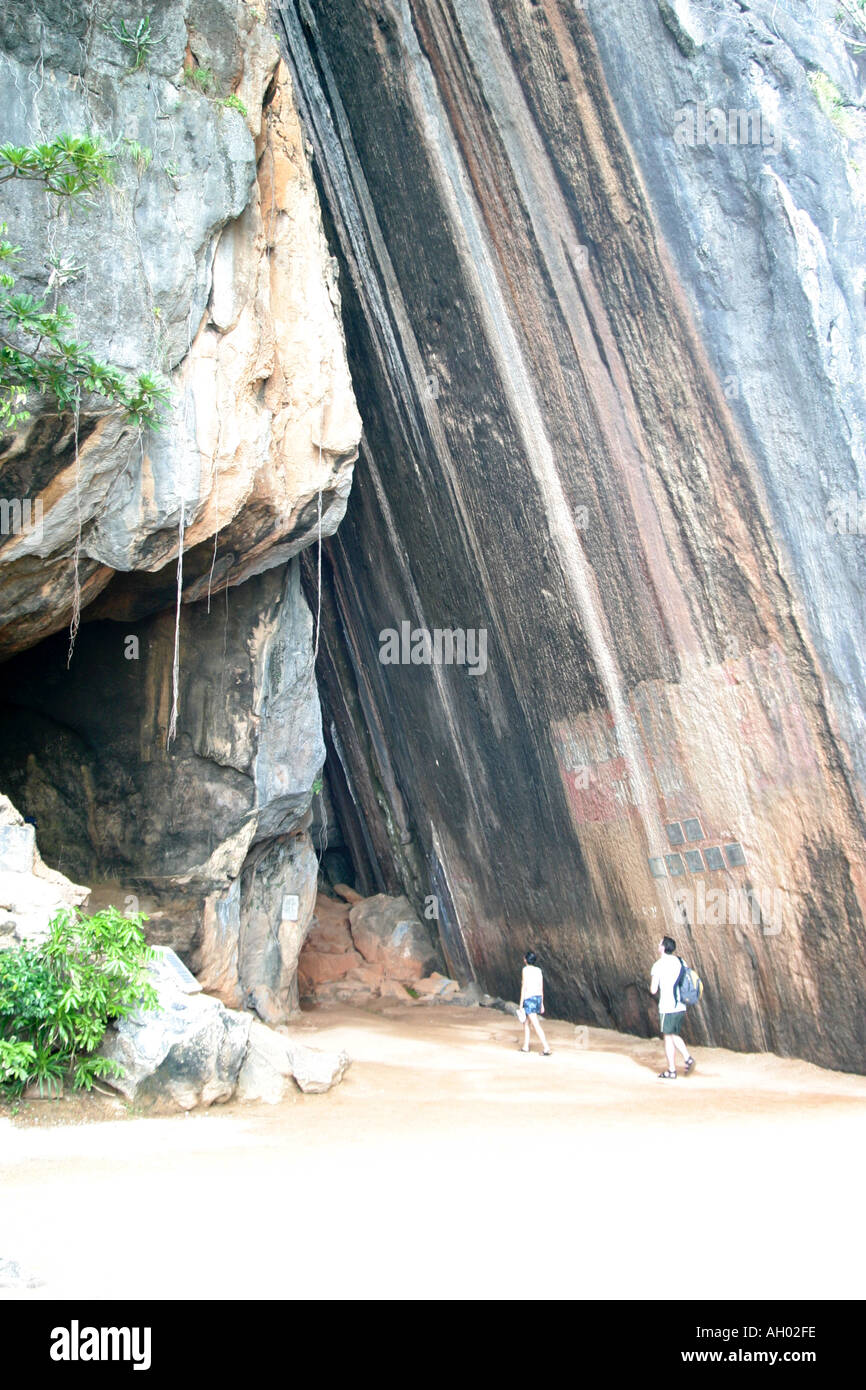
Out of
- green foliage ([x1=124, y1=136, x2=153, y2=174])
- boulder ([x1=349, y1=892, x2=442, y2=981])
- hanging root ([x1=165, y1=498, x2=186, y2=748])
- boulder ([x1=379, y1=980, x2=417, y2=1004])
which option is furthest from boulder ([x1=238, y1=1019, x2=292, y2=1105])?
boulder ([x1=349, y1=892, x2=442, y2=981])

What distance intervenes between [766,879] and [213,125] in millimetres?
8117

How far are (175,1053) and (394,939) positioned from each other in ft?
28.4

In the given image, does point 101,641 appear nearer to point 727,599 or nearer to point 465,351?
point 465,351

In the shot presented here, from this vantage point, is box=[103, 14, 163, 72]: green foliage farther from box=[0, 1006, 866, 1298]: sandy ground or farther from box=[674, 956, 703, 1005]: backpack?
box=[674, 956, 703, 1005]: backpack

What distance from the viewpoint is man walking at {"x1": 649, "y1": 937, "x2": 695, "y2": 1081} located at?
26.9 feet

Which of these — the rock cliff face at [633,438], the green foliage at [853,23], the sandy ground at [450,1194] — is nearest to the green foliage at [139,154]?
the rock cliff face at [633,438]

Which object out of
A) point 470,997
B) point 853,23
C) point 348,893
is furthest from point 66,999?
point 853,23

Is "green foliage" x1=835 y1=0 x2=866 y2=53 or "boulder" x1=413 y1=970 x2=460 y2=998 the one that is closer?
"green foliage" x1=835 y1=0 x2=866 y2=53

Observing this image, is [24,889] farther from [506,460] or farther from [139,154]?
[506,460]

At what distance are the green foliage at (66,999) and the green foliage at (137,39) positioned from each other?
6.82m

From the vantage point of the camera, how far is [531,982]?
9.51 metres

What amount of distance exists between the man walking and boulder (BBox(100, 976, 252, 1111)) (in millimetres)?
3678

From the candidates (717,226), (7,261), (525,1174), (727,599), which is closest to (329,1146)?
(525,1174)

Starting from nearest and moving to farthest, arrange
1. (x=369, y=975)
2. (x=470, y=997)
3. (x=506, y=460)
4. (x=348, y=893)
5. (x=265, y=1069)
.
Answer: (x=265, y=1069)
(x=506, y=460)
(x=470, y=997)
(x=369, y=975)
(x=348, y=893)
